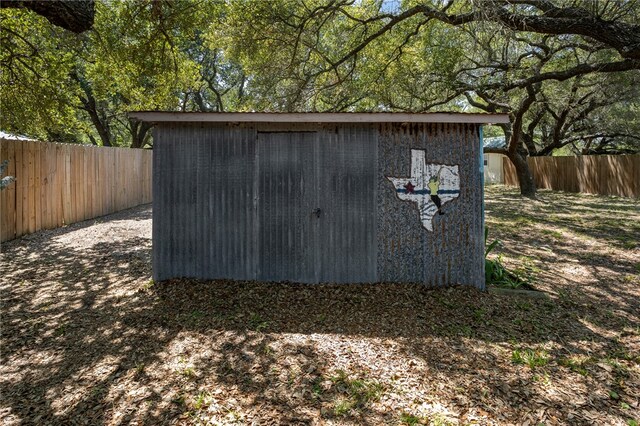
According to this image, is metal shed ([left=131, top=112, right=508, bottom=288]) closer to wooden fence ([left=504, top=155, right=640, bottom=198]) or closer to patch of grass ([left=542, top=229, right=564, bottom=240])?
patch of grass ([left=542, top=229, right=564, bottom=240])

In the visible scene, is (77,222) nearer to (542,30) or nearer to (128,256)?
(128,256)

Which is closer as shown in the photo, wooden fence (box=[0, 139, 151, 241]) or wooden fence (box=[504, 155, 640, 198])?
wooden fence (box=[0, 139, 151, 241])

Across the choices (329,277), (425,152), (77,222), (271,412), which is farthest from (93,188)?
(271,412)

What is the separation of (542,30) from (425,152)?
323 cm

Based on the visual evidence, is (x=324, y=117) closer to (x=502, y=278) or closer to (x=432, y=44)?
(x=502, y=278)

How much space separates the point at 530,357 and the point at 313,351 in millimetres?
1966

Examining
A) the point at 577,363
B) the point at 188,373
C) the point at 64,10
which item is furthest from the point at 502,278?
the point at 64,10

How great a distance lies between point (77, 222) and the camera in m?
11.3

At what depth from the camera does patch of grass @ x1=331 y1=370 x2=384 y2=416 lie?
3.12 meters

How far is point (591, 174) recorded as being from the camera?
20188 mm

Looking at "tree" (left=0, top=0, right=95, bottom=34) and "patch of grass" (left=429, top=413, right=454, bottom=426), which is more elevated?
"tree" (left=0, top=0, right=95, bottom=34)

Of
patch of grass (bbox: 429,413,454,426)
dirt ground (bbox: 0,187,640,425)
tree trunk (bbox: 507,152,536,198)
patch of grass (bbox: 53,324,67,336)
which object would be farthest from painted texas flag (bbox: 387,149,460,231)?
tree trunk (bbox: 507,152,536,198)

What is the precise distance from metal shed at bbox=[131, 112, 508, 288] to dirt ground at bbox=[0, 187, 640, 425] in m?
0.31

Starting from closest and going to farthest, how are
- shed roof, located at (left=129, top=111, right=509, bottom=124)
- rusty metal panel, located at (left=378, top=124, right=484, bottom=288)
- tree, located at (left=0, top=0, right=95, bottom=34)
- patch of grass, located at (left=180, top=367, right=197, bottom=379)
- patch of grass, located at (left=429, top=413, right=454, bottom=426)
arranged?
patch of grass, located at (left=429, top=413, right=454, bottom=426)
patch of grass, located at (left=180, top=367, right=197, bottom=379)
tree, located at (left=0, top=0, right=95, bottom=34)
shed roof, located at (left=129, top=111, right=509, bottom=124)
rusty metal panel, located at (left=378, top=124, right=484, bottom=288)
